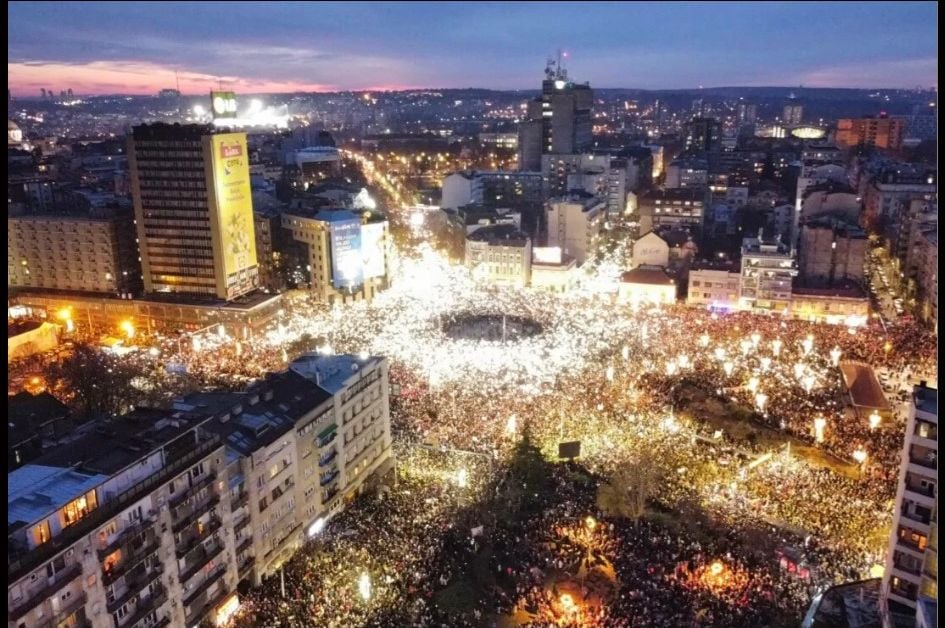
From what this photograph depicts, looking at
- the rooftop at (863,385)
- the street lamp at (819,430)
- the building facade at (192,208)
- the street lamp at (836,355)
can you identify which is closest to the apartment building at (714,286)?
the street lamp at (836,355)

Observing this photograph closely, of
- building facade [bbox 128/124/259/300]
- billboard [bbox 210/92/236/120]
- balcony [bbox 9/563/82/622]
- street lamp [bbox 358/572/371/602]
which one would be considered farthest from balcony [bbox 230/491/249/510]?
billboard [bbox 210/92/236/120]

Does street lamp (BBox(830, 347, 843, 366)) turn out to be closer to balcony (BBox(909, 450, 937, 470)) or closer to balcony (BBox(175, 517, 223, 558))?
balcony (BBox(909, 450, 937, 470))

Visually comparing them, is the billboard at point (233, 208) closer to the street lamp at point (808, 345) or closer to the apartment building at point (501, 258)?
the apartment building at point (501, 258)


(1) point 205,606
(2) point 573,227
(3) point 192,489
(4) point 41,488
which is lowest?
(1) point 205,606

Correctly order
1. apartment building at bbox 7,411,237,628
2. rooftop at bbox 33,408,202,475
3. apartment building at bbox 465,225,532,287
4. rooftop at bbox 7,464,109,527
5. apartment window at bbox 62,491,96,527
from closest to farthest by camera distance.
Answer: apartment building at bbox 7,411,237,628
rooftop at bbox 7,464,109,527
apartment window at bbox 62,491,96,527
rooftop at bbox 33,408,202,475
apartment building at bbox 465,225,532,287

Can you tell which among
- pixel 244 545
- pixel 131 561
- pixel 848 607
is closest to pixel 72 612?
pixel 131 561

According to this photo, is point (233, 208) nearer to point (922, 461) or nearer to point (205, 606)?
point (205, 606)

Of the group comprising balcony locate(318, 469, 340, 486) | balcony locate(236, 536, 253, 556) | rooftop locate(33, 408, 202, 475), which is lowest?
balcony locate(236, 536, 253, 556)
